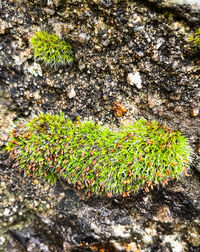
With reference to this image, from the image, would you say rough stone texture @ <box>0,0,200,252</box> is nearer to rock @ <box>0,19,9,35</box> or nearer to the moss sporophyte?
rock @ <box>0,19,9,35</box>

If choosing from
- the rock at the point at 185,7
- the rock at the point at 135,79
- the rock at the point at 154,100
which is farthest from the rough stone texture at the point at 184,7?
the rock at the point at 154,100

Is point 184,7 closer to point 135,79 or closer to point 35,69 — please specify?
point 135,79

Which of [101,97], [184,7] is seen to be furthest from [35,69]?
[184,7]

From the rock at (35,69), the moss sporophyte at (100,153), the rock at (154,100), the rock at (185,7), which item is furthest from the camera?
the rock at (35,69)

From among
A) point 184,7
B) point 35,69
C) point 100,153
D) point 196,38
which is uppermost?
point 184,7

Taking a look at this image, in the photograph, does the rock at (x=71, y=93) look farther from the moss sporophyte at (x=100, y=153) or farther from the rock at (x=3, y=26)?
the rock at (x=3, y=26)

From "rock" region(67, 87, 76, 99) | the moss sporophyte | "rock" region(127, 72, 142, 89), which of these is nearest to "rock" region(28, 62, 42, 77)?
"rock" region(67, 87, 76, 99)
